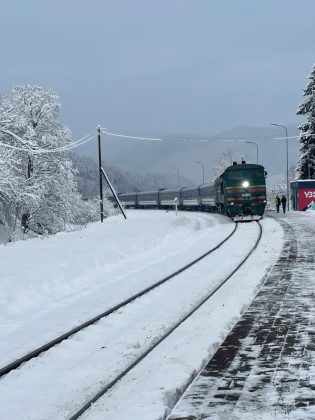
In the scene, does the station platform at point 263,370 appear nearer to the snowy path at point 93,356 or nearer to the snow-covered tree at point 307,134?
the snowy path at point 93,356

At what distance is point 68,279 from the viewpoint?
1427 centimetres

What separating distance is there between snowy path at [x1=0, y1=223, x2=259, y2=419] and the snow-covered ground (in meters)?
0.01

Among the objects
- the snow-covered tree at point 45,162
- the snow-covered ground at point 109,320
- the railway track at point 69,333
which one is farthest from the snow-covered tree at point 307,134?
the railway track at point 69,333

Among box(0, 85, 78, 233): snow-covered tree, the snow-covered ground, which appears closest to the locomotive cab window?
box(0, 85, 78, 233): snow-covered tree

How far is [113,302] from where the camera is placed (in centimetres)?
1120

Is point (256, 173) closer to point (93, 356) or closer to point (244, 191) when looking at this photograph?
point (244, 191)

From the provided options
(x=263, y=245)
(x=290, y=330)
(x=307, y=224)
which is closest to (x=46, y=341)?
(x=290, y=330)

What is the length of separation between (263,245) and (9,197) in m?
19.6

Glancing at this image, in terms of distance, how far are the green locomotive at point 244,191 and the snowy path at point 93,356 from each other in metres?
23.7

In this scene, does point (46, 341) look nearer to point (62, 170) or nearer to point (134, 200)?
point (62, 170)

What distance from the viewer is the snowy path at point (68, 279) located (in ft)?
30.9

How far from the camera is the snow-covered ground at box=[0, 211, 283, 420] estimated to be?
5.76m

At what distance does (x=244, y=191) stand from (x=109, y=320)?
27.3 meters

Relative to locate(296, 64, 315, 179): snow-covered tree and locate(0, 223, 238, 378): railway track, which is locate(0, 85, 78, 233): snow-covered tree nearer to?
locate(296, 64, 315, 179): snow-covered tree
